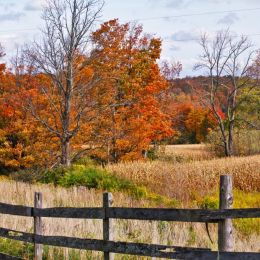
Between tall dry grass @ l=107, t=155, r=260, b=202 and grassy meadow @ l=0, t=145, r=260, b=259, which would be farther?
tall dry grass @ l=107, t=155, r=260, b=202

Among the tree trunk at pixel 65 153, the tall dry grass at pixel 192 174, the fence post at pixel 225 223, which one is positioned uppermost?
the fence post at pixel 225 223

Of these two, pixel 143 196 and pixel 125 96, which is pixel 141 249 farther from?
pixel 125 96

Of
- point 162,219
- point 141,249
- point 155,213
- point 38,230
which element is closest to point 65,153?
point 38,230

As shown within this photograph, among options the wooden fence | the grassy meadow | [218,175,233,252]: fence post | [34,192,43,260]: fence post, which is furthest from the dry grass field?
[218,175,233,252]: fence post

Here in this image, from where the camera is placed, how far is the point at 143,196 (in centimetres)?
2197

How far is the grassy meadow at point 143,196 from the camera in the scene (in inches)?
423

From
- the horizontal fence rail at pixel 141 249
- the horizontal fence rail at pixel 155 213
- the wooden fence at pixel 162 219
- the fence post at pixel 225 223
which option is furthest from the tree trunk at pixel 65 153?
the fence post at pixel 225 223

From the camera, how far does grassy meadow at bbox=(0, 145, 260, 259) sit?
10734 mm

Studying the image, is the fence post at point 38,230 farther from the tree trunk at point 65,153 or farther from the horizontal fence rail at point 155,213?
the tree trunk at point 65,153

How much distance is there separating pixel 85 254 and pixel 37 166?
24.8 m

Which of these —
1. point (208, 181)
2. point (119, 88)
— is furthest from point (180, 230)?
point (119, 88)

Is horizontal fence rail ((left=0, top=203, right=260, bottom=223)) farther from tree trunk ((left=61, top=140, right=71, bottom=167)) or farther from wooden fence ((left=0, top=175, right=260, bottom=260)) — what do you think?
tree trunk ((left=61, top=140, right=71, bottom=167))

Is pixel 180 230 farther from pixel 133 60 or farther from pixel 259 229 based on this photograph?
pixel 133 60

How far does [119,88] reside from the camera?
38031 millimetres
